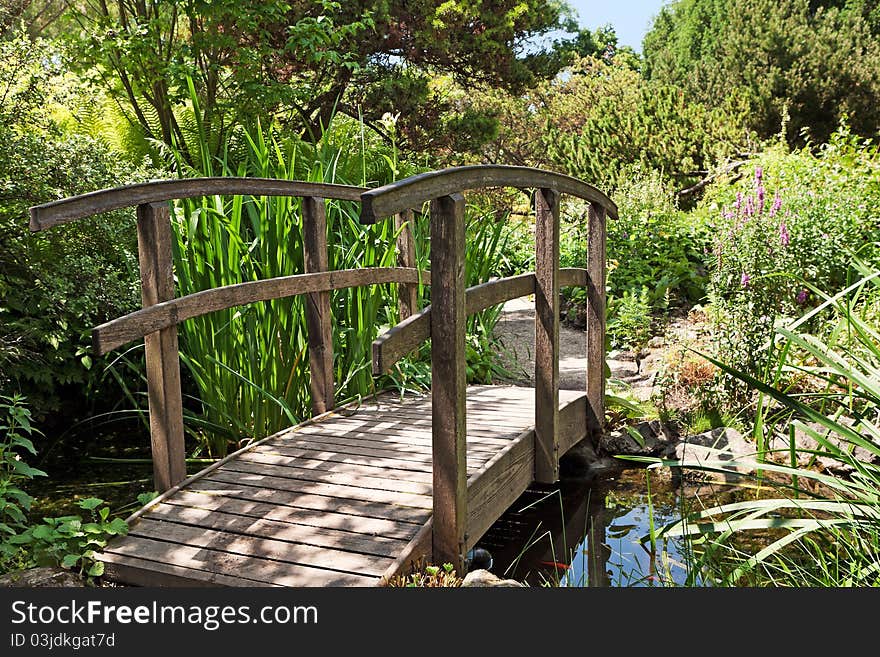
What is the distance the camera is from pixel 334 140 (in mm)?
7332

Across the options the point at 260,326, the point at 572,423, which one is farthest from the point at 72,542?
the point at 572,423

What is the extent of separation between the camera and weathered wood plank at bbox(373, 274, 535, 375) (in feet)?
A: 7.58

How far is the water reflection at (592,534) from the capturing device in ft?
11.0

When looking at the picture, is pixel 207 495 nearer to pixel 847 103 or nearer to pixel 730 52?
pixel 847 103

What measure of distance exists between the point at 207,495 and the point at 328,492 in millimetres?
449

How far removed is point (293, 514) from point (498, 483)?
35.4 inches

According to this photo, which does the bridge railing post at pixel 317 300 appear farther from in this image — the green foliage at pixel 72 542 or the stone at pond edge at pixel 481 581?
the stone at pond edge at pixel 481 581

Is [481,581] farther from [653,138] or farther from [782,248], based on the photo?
[653,138]

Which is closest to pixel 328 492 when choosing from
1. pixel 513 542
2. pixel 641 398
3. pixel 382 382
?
pixel 513 542

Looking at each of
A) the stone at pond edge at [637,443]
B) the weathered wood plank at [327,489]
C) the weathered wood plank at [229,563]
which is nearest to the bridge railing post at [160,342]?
the weathered wood plank at [327,489]

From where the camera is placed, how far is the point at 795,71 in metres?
13.3

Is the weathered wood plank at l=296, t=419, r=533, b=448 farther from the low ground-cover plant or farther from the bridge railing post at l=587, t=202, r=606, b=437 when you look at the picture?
the low ground-cover plant

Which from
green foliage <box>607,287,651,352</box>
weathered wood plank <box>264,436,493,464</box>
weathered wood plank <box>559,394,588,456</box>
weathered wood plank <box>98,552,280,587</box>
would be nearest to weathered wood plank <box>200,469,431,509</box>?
weathered wood plank <box>264,436,493,464</box>

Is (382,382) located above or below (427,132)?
below
